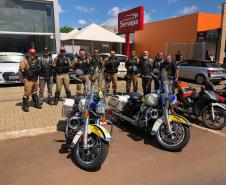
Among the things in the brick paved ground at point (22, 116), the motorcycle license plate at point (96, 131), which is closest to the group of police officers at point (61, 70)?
the brick paved ground at point (22, 116)

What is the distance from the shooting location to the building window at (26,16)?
52.3 feet

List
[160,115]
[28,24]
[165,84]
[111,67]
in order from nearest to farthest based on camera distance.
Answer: [165,84] → [160,115] → [111,67] → [28,24]

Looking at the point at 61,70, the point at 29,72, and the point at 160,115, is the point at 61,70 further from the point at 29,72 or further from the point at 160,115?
the point at 160,115

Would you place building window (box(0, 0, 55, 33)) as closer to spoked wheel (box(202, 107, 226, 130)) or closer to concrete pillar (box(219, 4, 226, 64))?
concrete pillar (box(219, 4, 226, 64))

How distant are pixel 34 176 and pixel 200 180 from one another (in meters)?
2.43

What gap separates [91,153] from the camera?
405 centimetres

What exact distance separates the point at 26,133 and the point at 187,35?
68.8 feet

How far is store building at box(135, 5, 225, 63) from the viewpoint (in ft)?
65.9

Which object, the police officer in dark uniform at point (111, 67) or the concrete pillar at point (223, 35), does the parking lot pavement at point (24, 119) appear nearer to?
the police officer in dark uniform at point (111, 67)

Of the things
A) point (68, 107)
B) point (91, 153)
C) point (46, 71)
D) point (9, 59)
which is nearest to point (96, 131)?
point (91, 153)

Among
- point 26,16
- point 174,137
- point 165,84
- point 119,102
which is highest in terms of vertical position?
point 26,16

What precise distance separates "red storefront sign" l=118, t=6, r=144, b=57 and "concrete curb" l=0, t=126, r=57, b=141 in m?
13.9

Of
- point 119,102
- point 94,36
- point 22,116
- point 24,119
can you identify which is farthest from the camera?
point 94,36

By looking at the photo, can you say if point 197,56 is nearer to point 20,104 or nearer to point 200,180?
point 20,104
